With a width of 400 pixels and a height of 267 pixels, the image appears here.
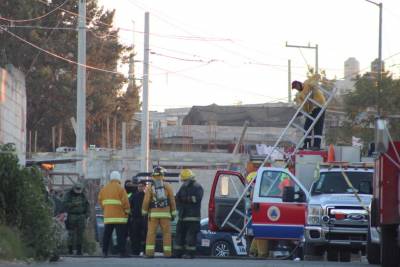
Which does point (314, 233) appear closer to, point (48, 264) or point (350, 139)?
point (48, 264)

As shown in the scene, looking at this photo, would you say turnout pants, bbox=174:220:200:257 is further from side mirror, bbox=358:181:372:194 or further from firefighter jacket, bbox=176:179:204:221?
side mirror, bbox=358:181:372:194

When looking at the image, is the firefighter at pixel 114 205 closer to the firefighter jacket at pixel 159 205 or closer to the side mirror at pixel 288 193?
the firefighter jacket at pixel 159 205

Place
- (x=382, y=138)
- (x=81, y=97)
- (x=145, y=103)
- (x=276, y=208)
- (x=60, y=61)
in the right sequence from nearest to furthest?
(x=382, y=138) → (x=276, y=208) → (x=81, y=97) → (x=145, y=103) → (x=60, y=61)

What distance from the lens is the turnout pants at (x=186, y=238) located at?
800 inches

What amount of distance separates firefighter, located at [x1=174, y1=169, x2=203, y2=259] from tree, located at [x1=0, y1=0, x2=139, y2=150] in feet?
117

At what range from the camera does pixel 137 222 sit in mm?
22688

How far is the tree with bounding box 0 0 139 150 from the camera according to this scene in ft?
185

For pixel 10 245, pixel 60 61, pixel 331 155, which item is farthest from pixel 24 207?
pixel 60 61

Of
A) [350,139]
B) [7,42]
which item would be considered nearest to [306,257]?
[350,139]

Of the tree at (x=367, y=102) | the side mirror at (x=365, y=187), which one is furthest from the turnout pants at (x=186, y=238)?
the tree at (x=367, y=102)

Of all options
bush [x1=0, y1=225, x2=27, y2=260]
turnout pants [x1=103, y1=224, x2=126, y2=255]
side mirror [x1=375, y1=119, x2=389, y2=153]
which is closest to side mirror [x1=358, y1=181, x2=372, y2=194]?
turnout pants [x1=103, y1=224, x2=126, y2=255]

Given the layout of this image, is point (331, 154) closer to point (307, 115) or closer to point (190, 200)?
point (307, 115)

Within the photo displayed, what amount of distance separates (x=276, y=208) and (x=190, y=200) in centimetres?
221

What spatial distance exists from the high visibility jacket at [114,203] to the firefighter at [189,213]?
1290 mm
